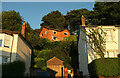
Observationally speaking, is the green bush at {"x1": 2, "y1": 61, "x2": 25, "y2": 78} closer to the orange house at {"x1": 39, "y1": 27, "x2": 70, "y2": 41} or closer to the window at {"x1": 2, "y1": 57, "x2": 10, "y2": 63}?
the window at {"x1": 2, "y1": 57, "x2": 10, "y2": 63}

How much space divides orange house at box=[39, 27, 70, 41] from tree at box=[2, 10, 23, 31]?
33.4ft

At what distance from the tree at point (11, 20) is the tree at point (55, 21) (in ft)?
46.1

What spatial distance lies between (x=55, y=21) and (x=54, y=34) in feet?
38.2

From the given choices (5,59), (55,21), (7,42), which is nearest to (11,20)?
(55,21)

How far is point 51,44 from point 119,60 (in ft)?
91.2

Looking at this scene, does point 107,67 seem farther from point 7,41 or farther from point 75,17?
point 75,17

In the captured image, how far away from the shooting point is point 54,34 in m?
51.8

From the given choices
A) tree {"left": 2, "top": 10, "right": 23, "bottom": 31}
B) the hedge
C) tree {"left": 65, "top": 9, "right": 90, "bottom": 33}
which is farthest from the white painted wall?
tree {"left": 65, "top": 9, "right": 90, "bottom": 33}

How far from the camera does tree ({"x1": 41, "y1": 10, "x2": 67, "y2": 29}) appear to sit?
2378 inches

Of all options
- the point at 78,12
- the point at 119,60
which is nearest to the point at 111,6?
the point at 119,60

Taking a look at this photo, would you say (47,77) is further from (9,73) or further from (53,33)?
(53,33)

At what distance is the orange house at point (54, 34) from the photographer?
167ft

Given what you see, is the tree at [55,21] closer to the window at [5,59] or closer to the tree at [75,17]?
the tree at [75,17]

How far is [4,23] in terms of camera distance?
1806 inches
